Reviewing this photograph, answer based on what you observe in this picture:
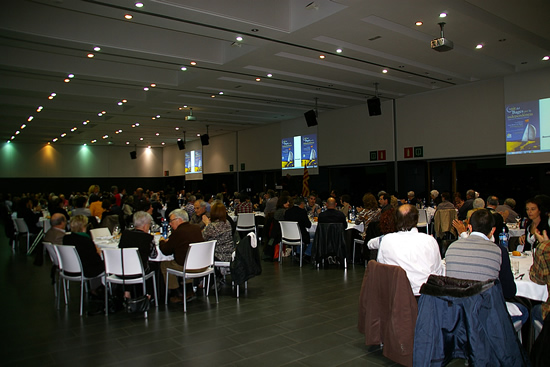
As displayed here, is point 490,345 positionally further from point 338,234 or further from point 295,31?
point 295,31

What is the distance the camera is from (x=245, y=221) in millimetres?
9961

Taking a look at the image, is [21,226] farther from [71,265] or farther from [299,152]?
[299,152]

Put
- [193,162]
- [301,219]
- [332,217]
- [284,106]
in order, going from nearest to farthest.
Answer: [332,217] < [301,219] < [284,106] < [193,162]

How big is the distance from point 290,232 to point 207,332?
3597mm

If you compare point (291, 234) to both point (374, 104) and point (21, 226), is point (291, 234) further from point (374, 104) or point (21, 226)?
point (21, 226)

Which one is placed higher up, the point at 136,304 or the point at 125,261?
the point at 125,261

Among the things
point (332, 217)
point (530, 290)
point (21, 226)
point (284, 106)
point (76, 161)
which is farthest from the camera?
point (76, 161)

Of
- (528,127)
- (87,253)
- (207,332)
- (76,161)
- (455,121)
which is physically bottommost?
(207,332)

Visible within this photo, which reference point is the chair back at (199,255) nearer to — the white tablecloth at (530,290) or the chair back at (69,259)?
the chair back at (69,259)

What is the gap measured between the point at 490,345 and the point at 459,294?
0.39m

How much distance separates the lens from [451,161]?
1192 centimetres

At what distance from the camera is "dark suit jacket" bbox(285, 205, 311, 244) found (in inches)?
302

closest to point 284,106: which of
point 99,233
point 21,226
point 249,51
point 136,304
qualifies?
point 249,51

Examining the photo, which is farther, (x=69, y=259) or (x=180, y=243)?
(x=180, y=243)
